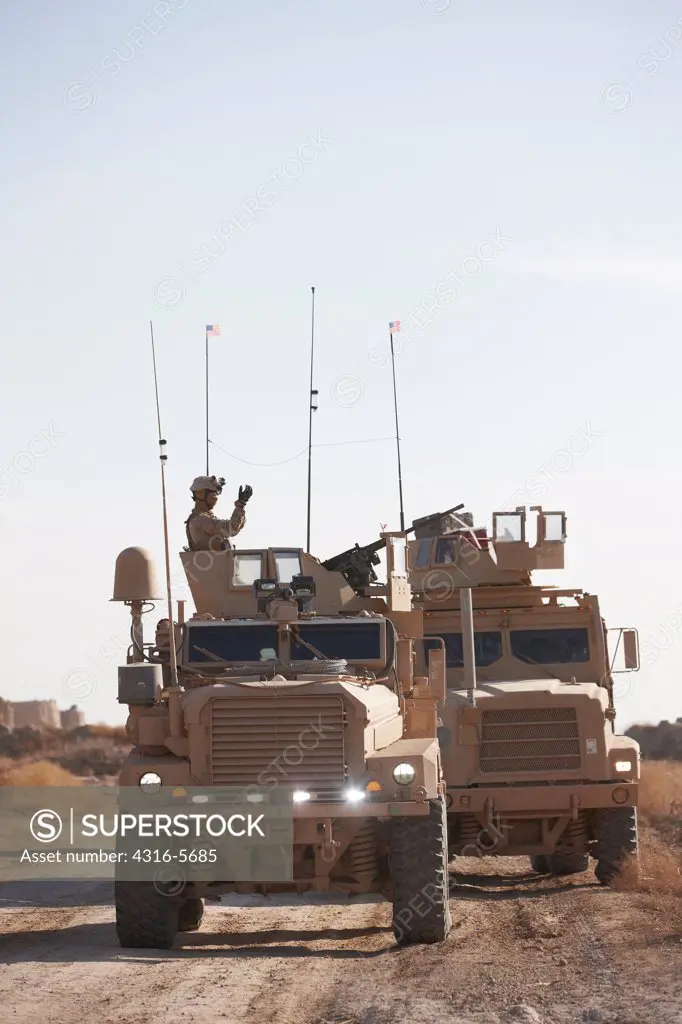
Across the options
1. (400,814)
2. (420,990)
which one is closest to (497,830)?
(400,814)

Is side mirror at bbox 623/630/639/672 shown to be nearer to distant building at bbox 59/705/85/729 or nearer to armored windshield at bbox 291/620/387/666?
armored windshield at bbox 291/620/387/666

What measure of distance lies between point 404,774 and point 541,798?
4.28 meters

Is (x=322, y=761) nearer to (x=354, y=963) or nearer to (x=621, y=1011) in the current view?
(x=354, y=963)

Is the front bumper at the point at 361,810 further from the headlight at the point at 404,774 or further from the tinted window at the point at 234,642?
the tinted window at the point at 234,642

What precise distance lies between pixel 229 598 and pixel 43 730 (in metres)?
40.3

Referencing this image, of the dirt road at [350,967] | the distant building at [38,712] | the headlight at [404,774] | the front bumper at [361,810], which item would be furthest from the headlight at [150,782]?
the distant building at [38,712]

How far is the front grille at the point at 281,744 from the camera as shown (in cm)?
1245

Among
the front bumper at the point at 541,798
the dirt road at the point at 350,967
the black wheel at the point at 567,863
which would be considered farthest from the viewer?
the black wheel at the point at 567,863

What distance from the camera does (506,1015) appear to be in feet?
31.1

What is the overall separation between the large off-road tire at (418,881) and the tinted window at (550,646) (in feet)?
19.3

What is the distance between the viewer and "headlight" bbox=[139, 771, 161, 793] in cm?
1243

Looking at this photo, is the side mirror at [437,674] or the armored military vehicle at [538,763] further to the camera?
the armored military vehicle at [538,763]

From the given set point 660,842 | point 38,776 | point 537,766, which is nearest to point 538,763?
point 537,766

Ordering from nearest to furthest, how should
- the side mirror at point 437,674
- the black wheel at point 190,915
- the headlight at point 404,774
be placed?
1. the headlight at point 404,774
2. the black wheel at point 190,915
3. the side mirror at point 437,674
